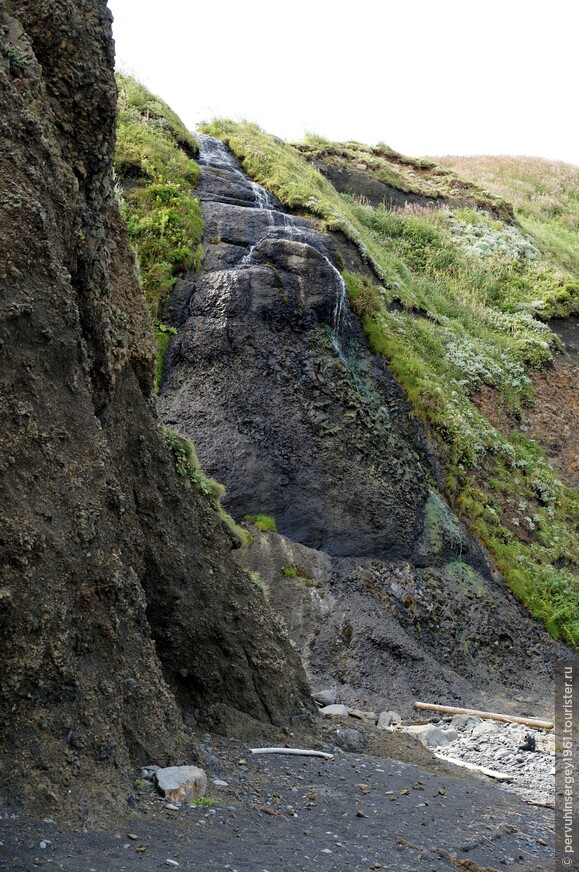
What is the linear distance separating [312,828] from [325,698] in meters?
5.34

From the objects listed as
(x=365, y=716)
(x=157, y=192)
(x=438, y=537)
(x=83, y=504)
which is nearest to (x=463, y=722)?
(x=365, y=716)

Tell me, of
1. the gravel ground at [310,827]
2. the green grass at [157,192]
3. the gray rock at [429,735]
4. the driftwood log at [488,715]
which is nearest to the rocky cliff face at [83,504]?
the gravel ground at [310,827]

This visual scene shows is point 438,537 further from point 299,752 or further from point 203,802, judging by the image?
point 203,802

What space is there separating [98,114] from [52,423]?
113 inches

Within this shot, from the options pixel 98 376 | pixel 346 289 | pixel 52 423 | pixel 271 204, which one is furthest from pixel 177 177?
pixel 52 423

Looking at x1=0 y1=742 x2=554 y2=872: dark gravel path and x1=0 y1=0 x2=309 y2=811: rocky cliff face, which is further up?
x1=0 y1=0 x2=309 y2=811: rocky cliff face

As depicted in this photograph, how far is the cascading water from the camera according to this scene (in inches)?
655

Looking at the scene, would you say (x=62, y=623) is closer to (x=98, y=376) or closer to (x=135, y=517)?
(x=135, y=517)

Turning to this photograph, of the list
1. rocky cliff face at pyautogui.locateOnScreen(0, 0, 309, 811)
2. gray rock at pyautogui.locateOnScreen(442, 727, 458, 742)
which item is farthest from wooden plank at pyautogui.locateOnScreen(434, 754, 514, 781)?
rocky cliff face at pyautogui.locateOnScreen(0, 0, 309, 811)

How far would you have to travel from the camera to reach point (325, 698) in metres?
10.8

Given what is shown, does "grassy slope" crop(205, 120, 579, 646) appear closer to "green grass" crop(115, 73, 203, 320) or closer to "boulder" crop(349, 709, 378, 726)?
"green grass" crop(115, 73, 203, 320)

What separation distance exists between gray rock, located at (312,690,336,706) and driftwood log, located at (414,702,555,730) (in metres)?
1.30

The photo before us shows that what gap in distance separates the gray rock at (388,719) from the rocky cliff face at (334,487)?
15.8 inches

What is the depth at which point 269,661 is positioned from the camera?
25.9ft
